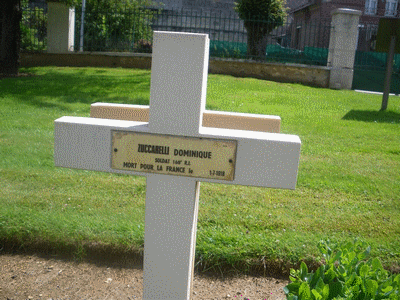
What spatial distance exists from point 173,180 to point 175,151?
15 cm

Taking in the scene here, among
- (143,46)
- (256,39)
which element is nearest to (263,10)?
(256,39)

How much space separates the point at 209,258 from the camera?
11.1 ft

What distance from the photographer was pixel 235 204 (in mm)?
4312

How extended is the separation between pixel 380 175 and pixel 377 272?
3.34m

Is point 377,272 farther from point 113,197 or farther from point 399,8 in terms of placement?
point 399,8

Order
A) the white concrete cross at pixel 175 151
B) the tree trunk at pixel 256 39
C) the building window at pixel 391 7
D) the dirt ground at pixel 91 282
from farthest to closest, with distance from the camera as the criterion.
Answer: the building window at pixel 391 7
the tree trunk at pixel 256 39
the dirt ground at pixel 91 282
the white concrete cross at pixel 175 151

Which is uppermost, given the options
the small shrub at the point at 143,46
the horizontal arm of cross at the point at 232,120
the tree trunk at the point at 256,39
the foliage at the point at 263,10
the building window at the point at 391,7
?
the building window at the point at 391,7

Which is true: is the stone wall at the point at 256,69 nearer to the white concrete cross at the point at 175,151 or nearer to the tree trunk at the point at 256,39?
the tree trunk at the point at 256,39

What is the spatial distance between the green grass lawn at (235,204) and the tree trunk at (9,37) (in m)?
4.93

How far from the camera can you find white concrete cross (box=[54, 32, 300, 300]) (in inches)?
81.6

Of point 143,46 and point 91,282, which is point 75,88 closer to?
point 143,46

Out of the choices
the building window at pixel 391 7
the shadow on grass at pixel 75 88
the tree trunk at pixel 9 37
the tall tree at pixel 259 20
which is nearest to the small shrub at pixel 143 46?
the shadow on grass at pixel 75 88

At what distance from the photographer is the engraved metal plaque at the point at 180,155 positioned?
6.98ft

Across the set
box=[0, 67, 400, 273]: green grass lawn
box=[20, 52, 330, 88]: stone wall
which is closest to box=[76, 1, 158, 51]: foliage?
box=[20, 52, 330, 88]: stone wall
